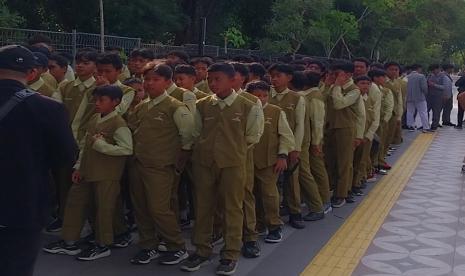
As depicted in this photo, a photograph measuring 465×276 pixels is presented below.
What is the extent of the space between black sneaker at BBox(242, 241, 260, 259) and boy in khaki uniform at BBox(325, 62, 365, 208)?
2.24m

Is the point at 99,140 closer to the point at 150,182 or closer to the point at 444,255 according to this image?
the point at 150,182

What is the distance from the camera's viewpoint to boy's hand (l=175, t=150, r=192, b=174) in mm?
5090

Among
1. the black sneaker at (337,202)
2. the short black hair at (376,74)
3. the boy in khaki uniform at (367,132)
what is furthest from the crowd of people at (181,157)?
the short black hair at (376,74)

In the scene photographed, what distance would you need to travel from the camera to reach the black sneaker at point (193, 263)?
16.1 feet

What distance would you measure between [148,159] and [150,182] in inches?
7.1

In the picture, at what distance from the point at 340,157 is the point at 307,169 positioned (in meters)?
0.85

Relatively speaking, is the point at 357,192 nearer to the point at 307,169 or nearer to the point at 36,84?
the point at 307,169

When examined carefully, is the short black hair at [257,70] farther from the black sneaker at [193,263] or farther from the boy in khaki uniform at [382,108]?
the boy in khaki uniform at [382,108]

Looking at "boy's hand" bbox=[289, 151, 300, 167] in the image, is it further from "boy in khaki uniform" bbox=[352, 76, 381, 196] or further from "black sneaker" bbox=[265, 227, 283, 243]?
"boy in khaki uniform" bbox=[352, 76, 381, 196]

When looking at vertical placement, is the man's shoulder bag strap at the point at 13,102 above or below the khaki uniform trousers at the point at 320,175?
above

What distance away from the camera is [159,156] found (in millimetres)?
4949

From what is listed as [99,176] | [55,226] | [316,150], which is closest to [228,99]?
[99,176]

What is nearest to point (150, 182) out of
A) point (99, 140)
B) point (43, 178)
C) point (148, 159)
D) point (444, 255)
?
point (148, 159)

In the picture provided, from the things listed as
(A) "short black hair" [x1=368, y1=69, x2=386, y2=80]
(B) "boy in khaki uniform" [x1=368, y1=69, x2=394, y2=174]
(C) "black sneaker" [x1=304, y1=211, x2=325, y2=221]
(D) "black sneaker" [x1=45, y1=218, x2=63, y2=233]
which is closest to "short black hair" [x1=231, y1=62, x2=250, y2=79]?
(C) "black sneaker" [x1=304, y1=211, x2=325, y2=221]
